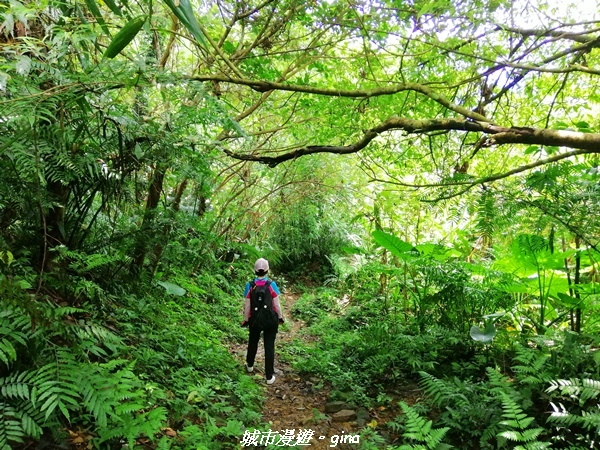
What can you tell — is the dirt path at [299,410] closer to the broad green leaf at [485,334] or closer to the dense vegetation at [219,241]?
the dense vegetation at [219,241]

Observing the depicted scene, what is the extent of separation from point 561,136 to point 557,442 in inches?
86.8

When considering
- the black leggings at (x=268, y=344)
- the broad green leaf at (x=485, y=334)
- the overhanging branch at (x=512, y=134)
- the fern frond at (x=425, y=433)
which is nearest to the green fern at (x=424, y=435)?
the fern frond at (x=425, y=433)

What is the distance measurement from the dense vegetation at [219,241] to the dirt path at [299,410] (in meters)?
0.23

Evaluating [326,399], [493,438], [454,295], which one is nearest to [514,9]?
[454,295]

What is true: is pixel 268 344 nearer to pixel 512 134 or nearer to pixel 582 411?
pixel 582 411

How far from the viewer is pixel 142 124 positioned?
323 centimetres

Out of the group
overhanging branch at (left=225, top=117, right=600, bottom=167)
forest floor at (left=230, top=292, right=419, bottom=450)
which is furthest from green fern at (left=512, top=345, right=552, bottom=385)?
overhanging branch at (left=225, top=117, right=600, bottom=167)

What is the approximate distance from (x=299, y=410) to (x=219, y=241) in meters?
2.46

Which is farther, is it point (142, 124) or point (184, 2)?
point (142, 124)

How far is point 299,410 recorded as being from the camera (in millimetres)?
4250

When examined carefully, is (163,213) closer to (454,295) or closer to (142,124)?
(142,124)

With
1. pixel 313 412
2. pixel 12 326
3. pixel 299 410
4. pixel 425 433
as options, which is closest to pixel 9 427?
pixel 12 326

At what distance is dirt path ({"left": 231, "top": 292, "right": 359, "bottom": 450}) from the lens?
11.8 ft

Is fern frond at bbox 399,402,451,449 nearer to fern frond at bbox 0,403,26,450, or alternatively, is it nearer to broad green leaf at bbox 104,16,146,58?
fern frond at bbox 0,403,26,450
